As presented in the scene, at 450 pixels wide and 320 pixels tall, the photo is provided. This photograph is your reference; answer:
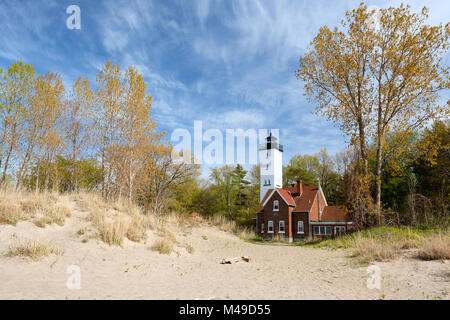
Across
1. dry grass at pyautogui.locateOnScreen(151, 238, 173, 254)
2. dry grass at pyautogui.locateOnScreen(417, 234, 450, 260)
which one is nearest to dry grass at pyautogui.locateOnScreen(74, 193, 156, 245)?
dry grass at pyautogui.locateOnScreen(151, 238, 173, 254)

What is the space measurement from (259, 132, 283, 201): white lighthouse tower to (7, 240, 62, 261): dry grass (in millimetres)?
37775

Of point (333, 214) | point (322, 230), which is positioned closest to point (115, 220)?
point (322, 230)

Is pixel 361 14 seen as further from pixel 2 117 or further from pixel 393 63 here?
pixel 2 117

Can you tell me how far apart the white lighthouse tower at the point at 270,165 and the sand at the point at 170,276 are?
33.8 meters

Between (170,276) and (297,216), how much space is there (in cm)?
2989

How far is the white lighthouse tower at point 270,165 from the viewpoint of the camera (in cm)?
4438

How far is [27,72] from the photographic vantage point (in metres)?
22.1

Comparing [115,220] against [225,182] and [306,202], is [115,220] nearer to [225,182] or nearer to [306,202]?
[306,202]

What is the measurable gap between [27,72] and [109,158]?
36.7 feet

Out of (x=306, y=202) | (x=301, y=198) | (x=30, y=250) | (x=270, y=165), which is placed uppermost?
(x=270, y=165)

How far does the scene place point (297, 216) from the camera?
35719mm

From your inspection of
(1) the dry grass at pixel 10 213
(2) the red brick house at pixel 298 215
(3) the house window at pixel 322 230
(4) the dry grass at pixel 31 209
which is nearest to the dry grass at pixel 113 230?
(4) the dry grass at pixel 31 209

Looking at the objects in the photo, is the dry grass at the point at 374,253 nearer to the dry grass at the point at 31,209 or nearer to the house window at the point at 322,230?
the dry grass at the point at 31,209
